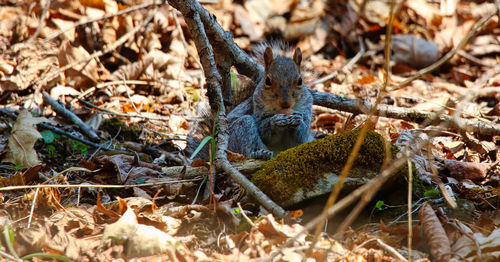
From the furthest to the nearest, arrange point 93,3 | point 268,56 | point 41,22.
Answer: point 93,3
point 41,22
point 268,56

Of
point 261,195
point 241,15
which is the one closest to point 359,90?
point 241,15

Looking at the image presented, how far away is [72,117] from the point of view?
3957 mm

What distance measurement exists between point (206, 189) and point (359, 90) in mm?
3120

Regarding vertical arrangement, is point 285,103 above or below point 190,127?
above

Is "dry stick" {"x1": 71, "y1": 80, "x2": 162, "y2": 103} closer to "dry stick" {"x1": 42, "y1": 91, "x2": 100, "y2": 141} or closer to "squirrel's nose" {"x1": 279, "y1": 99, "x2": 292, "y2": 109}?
"dry stick" {"x1": 42, "y1": 91, "x2": 100, "y2": 141}

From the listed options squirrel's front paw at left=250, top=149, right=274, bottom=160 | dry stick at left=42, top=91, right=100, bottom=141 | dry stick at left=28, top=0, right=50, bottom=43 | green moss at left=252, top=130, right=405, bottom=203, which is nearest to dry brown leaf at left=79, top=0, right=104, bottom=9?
dry stick at left=28, top=0, right=50, bottom=43

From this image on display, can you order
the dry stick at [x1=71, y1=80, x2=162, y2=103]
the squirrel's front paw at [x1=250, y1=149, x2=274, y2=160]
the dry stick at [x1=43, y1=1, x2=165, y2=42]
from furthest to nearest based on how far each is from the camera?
the dry stick at [x1=43, y1=1, x2=165, y2=42]
the dry stick at [x1=71, y1=80, x2=162, y2=103]
the squirrel's front paw at [x1=250, y1=149, x2=274, y2=160]

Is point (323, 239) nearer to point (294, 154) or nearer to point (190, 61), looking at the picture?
point (294, 154)

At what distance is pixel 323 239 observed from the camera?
2.00 m

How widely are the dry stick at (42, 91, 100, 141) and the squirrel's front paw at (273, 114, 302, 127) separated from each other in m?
1.70

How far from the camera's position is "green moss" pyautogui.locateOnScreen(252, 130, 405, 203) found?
2363mm

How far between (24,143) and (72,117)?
83 cm

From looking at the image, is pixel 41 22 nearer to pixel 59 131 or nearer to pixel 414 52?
pixel 59 131

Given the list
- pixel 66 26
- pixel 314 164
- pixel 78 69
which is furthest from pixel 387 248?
pixel 66 26
